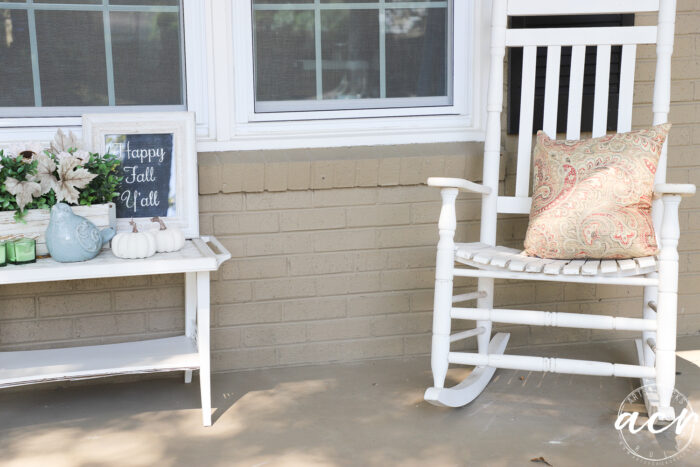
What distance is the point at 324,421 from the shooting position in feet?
7.84

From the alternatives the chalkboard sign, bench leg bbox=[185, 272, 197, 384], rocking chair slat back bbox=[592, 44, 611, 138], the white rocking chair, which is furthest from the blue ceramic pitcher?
rocking chair slat back bbox=[592, 44, 611, 138]

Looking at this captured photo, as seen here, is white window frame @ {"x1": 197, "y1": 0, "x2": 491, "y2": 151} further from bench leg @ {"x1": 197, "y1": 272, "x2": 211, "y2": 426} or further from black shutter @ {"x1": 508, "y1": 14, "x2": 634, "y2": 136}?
bench leg @ {"x1": 197, "y1": 272, "x2": 211, "y2": 426}

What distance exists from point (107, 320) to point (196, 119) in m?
0.78

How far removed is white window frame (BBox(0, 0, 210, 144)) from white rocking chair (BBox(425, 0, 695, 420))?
94cm

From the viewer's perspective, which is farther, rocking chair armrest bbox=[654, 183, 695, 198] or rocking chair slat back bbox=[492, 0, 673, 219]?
rocking chair slat back bbox=[492, 0, 673, 219]

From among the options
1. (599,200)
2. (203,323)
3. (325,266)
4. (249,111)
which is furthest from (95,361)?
(599,200)

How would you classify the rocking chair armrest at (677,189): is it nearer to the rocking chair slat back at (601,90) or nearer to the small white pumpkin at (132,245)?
the rocking chair slat back at (601,90)

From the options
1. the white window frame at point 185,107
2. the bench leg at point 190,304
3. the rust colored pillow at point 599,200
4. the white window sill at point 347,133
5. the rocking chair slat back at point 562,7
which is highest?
the rocking chair slat back at point 562,7

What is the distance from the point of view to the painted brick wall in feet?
8.87

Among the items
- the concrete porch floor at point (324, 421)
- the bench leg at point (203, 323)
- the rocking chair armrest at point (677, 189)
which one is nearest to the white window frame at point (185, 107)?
the bench leg at point (203, 323)

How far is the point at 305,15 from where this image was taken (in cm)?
279

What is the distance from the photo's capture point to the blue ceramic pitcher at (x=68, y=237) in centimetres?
217

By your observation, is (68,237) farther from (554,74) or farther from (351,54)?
(554,74)

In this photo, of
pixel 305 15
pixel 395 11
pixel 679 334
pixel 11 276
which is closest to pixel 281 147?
pixel 305 15
